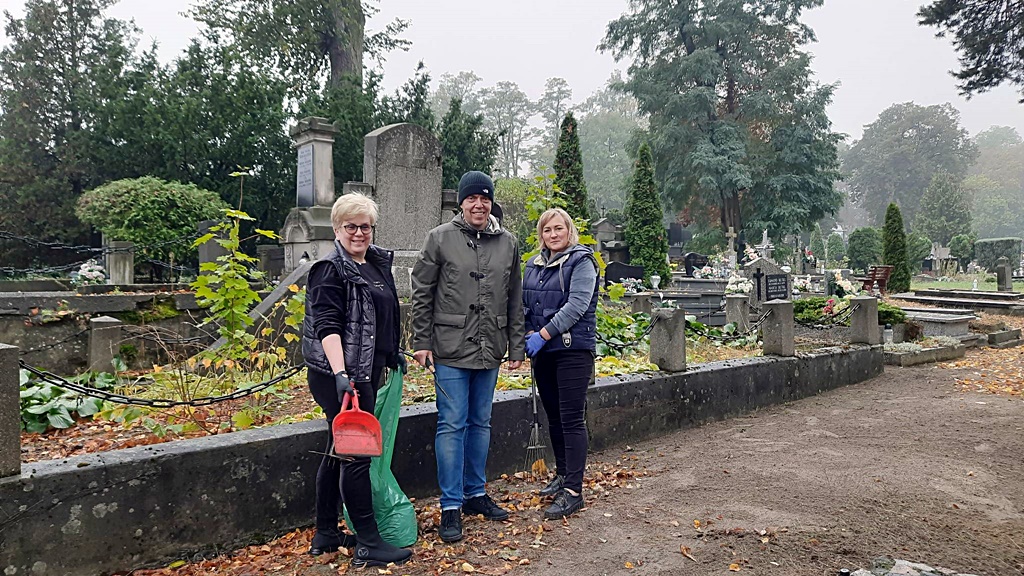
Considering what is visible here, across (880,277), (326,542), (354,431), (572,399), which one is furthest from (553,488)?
(880,277)

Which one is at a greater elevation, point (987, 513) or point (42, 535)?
→ point (42, 535)

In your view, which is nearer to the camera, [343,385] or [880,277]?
[343,385]

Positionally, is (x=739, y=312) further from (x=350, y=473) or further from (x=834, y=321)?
(x=350, y=473)

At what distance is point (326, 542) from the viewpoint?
121 inches

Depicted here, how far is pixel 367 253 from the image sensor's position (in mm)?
3102

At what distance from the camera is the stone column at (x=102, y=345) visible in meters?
5.32

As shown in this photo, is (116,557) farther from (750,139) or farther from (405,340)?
(750,139)

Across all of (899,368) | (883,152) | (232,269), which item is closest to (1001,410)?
(899,368)

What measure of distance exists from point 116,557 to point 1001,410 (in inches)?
303

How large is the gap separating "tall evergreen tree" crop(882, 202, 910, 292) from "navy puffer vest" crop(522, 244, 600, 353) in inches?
759

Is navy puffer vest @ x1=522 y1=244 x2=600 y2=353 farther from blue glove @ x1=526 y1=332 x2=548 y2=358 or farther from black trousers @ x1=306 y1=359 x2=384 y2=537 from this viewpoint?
black trousers @ x1=306 y1=359 x2=384 y2=537

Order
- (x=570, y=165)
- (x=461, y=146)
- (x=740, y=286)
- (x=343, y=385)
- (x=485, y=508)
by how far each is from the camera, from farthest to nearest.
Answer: (x=570, y=165), (x=461, y=146), (x=740, y=286), (x=485, y=508), (x=343, y=385)

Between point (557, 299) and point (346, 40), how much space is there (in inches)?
814

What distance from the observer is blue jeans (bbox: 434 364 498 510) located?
10.8 ft
